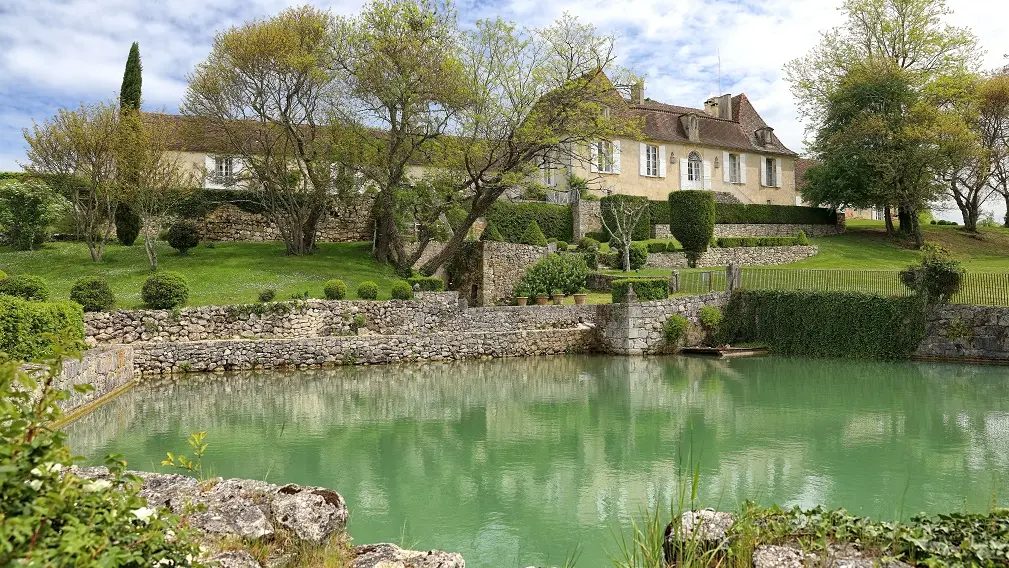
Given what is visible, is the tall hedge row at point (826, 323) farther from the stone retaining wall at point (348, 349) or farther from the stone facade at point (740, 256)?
the stone facade at point (740, 256)

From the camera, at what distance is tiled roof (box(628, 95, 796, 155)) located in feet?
137

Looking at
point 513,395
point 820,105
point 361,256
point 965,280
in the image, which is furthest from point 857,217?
point 513,395

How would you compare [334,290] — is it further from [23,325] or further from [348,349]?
[23,325]

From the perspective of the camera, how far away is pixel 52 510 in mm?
2416

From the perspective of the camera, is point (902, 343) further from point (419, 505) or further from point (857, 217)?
point (857, 217)

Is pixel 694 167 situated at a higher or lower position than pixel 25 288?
higher

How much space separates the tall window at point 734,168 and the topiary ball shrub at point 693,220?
46.7 feet

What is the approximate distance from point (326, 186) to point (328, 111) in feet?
10.2

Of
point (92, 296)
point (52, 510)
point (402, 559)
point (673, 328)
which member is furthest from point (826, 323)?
point (52, 510)

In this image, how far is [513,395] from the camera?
15.3m

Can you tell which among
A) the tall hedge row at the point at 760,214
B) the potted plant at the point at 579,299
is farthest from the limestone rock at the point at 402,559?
the tall hedge row at the point at 760,214

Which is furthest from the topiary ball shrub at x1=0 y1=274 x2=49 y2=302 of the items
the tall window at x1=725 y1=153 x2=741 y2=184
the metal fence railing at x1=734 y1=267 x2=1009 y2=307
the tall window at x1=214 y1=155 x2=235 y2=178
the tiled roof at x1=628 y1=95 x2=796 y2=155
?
the tall window at x1=725 y1=153 x2=741 y2=184

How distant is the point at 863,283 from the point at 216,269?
22.9m

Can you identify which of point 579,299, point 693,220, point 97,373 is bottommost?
point 97,373
